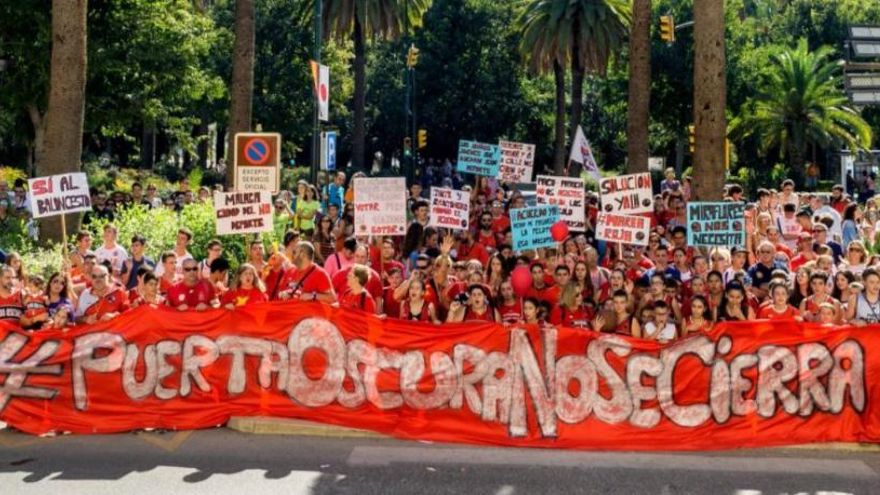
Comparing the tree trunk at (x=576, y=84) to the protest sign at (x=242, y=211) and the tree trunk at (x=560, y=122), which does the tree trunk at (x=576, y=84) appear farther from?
the protest sign at (x=242, y=211)

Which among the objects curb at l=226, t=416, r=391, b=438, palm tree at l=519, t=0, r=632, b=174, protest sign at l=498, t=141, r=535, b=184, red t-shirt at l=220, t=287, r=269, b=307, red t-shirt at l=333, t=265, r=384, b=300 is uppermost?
palm tree at l=519, t=0, r=632, b=174

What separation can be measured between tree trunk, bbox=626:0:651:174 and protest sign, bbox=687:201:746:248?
19.6 feet

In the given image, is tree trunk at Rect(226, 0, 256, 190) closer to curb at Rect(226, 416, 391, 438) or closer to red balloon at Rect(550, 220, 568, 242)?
red balloon at Rect(550, 220, 568, 242)

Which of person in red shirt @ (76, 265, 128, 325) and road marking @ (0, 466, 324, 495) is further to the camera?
person in red shirt @ (76, 265, 128, 325)

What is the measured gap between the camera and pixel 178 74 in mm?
32750

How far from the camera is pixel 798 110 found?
1858 inches

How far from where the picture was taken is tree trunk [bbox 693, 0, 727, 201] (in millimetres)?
16281

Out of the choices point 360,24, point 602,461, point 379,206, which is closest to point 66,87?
point 379,206

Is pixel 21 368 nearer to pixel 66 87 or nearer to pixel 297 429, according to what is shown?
pixel 297 429

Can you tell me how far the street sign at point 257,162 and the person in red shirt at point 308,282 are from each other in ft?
9.51

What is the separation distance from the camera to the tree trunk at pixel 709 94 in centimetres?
1628

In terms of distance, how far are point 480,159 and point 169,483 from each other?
37.1ft

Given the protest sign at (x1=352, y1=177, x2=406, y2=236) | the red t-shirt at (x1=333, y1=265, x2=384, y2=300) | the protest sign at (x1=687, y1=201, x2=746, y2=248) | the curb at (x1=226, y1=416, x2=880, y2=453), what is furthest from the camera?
the protest sign at (x1=352, y1=177, x2=406, y2=236)

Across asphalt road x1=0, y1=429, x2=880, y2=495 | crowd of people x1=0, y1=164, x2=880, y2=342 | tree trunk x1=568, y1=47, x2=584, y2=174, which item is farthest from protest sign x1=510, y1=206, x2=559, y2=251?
tree trunk x1=568, y1=47, x2=584, y2=174
